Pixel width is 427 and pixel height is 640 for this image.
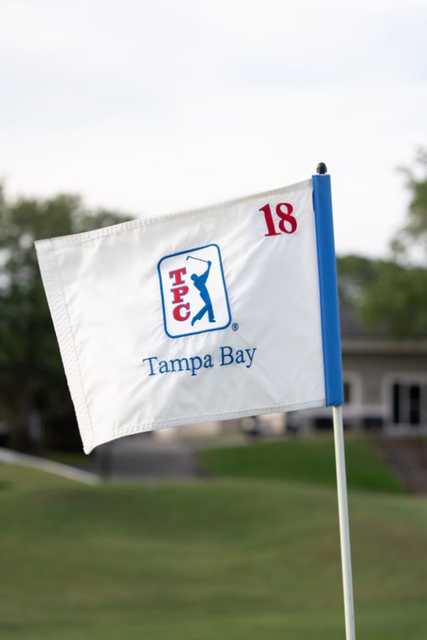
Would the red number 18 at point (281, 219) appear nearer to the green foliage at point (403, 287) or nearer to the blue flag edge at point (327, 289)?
the blue flag edge at point (327, 289)

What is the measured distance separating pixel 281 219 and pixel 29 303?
29.3 meters

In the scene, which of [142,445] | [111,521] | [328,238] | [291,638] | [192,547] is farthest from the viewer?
[142,445]

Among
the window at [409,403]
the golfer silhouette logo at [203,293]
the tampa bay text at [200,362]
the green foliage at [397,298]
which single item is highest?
the golfer silhouette logo at [203,293]

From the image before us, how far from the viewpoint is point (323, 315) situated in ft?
18.2

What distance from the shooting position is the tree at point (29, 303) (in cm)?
3409

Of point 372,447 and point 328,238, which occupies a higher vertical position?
point 328,238

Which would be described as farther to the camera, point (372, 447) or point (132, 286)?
point (372, 447)

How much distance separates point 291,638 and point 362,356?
29384 mm

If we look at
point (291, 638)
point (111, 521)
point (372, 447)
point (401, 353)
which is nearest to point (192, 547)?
point (111, 521)

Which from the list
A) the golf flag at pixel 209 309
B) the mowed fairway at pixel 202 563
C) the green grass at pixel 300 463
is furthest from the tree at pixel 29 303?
the golf flag at pixel 209 309

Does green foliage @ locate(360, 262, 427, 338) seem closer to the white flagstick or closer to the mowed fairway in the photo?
the mowed fairway

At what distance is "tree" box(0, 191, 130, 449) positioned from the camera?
3409 centimetres

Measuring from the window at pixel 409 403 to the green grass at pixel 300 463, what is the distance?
231 inches

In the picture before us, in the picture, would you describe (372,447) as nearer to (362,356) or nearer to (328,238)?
(362,356)
